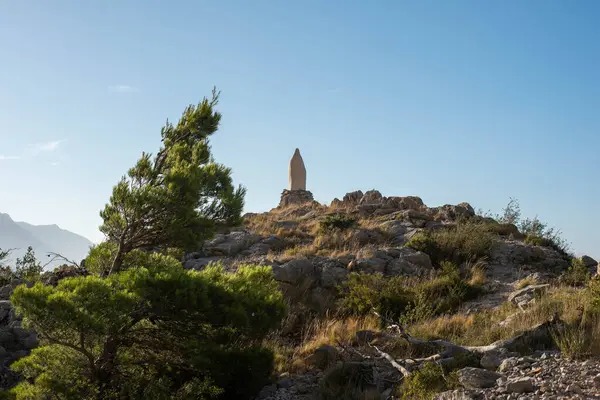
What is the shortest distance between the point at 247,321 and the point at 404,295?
5.69 metres

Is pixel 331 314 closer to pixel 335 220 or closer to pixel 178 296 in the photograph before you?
pixel 178 296

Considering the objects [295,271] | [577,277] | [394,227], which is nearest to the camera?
[577,277]

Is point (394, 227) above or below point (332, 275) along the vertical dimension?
above

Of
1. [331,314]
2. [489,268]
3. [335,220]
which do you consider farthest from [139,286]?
[335,220]

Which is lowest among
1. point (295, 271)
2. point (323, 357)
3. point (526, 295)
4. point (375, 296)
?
point (323, 357)

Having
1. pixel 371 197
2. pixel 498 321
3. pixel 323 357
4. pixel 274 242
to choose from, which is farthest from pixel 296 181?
pixel 323 357

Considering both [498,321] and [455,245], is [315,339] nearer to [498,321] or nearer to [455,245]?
[498,321]

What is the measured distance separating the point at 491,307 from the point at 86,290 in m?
9.05

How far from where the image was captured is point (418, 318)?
11227 mm

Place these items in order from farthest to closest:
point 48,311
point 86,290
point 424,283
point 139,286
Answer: point 424,283 → point 139,286 → point 86,290 → point 48,311

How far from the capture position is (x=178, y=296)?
752 cm

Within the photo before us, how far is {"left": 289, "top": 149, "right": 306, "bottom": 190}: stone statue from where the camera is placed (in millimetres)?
35091

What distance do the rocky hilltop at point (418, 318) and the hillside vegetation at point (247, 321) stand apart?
39 millimetres

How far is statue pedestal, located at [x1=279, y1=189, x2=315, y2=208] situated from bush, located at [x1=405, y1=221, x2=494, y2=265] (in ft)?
49.7
